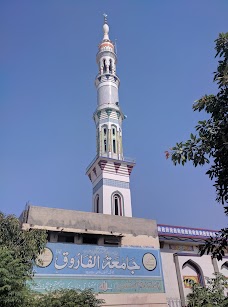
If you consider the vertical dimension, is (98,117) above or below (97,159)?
above

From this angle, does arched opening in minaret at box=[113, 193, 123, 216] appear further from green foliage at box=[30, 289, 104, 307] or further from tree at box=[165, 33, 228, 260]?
tree at box=[165, 33, 228, 260]

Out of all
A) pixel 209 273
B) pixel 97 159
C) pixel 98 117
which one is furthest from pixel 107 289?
pixel 98 117

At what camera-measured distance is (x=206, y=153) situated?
7.13 meters

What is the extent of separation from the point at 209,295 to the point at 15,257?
39.6 feet

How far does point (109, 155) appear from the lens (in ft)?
98.2

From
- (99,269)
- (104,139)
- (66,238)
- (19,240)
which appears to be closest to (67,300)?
(19,240)

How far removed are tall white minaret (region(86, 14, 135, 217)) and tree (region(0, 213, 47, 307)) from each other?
40.5 ft

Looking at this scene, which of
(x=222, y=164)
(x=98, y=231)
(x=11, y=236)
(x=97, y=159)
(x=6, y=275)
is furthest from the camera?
(x=97, y=159)

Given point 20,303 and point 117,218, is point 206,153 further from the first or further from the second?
point 117,218

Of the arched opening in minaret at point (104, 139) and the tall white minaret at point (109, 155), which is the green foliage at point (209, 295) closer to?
the tall white minaret at point (109, 155)

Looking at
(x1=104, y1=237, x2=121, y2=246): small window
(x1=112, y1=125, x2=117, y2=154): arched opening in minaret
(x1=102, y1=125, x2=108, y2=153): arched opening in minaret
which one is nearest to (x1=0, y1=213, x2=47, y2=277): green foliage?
(x1=104, y1=237, x2=121, y2=246): small window

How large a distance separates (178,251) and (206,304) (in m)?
4.82

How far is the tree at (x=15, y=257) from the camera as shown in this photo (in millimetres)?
12061

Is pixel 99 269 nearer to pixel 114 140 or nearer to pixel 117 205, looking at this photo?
pixel 117 205
